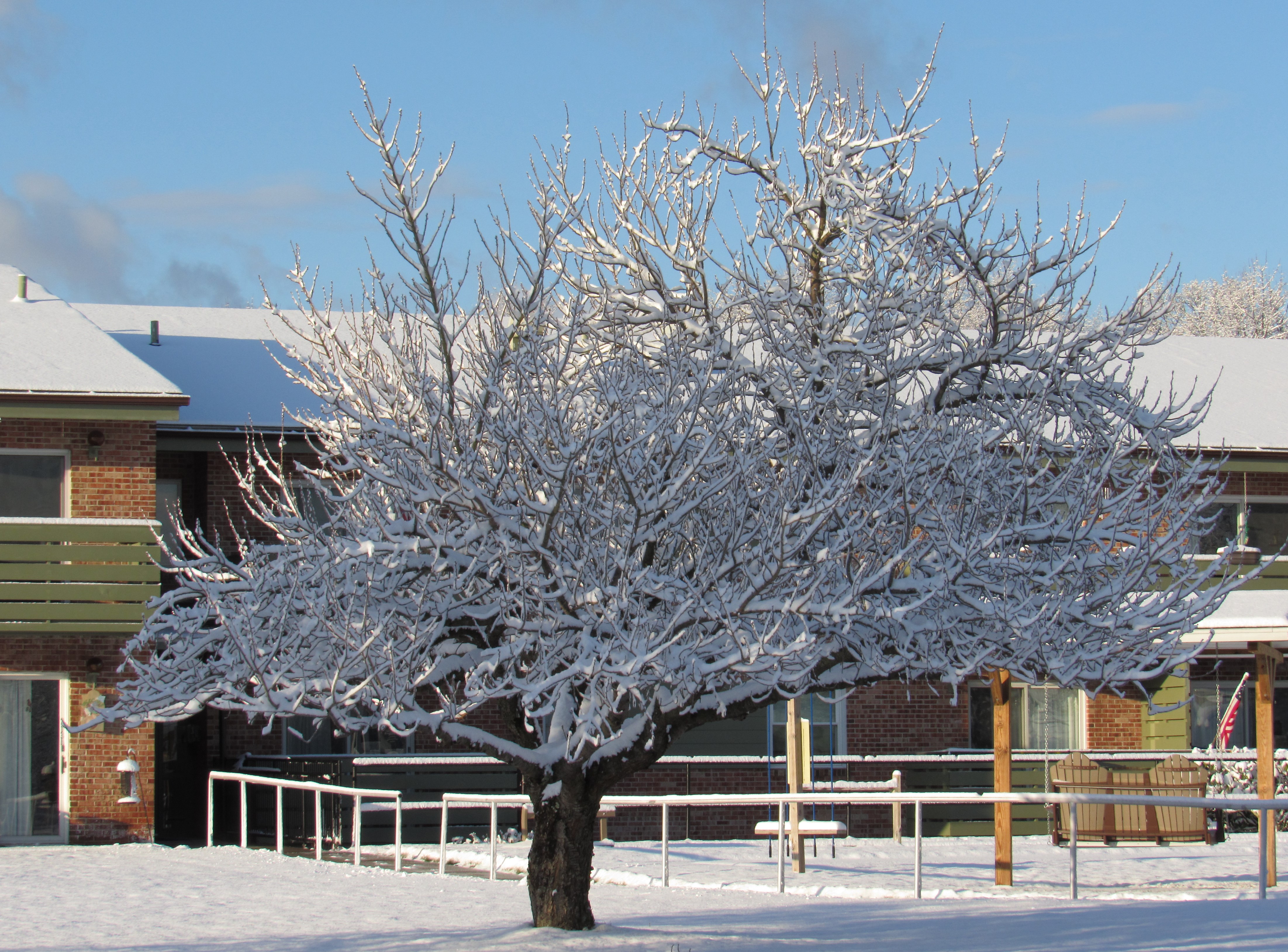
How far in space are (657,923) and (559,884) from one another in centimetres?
153

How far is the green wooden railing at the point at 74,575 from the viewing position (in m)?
17.2

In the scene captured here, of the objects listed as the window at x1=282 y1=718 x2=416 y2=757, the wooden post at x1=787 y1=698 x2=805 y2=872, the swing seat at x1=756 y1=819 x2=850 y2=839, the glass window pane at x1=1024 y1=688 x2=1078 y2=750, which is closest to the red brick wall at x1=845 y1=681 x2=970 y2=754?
the glass window pane at x1=1024 y1=688 x2=1078 y2=750

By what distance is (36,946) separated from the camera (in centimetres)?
1064

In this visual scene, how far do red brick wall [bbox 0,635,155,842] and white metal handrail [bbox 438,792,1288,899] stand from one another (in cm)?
412

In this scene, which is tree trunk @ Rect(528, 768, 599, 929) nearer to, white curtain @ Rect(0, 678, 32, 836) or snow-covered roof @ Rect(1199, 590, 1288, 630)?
snow-covered roof @ Rect(1199, 590, 1288, 630)

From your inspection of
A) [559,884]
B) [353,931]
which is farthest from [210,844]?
[559,884]

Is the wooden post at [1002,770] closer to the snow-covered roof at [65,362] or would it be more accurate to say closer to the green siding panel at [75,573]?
the green siding panel at [75,573]

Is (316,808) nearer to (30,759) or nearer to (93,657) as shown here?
(93,657)

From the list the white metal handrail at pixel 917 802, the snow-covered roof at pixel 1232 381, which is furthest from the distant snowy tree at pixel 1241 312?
the white metal handrail at pixel 917 802

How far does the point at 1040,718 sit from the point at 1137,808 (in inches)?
221

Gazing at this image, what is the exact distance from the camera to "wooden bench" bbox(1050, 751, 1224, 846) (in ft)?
55.9

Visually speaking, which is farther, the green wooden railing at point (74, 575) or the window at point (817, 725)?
the window at point (817, 725)

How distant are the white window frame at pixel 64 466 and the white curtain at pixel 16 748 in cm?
Answer: 217

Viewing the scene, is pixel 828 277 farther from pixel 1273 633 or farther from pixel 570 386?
pixel 1273 633
